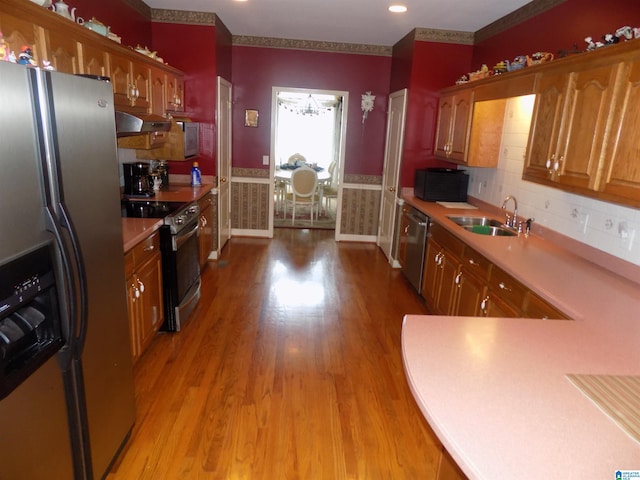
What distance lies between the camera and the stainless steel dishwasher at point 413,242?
4211 millimetres

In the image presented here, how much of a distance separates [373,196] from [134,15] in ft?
12.2

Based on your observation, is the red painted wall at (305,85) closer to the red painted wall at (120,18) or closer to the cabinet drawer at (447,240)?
the red painted wall at (120,18)

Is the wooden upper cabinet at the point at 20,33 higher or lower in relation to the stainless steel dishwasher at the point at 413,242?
higher

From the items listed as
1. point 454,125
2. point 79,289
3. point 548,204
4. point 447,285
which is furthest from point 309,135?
point 79,289

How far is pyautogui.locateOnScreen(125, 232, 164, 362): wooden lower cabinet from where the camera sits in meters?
2.63

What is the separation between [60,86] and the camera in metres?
1.45

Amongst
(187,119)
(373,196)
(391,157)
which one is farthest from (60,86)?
(373,196)

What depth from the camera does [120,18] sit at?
12.9 ft

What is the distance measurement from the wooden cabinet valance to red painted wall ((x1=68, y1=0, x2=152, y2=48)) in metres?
0.40

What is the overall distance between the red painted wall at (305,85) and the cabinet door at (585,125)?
3.85 meters

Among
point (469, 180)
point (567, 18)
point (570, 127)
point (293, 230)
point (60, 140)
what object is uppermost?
point (567, 18)

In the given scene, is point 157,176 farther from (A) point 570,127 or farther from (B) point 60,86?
(A) point 570,127

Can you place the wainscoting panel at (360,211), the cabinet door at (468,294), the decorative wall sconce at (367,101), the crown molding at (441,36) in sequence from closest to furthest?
the cabinet door at (468,294) → the crown molding at (441,36) → the decorative wall sconce at (367,101) → the wainscoting panel at (360,211)

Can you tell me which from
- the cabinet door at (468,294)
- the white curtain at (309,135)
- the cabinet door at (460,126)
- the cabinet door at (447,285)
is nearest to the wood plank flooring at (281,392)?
the cabinet door at (447,285)
